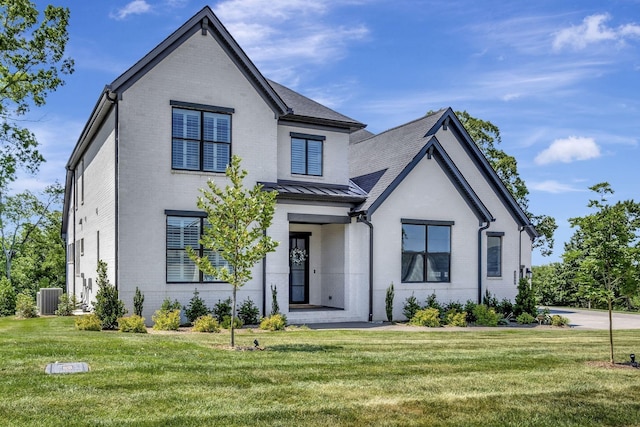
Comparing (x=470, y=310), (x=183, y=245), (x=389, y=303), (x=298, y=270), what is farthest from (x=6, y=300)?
(x=470, y=310)

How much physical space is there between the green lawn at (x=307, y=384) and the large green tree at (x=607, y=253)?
1624mm

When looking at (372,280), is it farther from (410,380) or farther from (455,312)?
(410,380)

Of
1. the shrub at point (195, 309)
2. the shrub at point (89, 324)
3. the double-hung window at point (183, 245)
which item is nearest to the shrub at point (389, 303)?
the double-hung window at point (183, 245)

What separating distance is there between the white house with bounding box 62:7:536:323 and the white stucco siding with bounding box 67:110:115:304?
104 millimetres

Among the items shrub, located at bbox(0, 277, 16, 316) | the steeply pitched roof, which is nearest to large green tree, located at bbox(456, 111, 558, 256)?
the steeply pitched roof

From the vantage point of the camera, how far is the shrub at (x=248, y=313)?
18.7 metres

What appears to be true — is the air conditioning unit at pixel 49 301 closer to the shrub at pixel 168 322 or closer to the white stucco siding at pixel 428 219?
the shrub at pixel 168 322

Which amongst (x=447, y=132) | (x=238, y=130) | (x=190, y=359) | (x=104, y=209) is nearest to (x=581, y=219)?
(x=190, y=359)

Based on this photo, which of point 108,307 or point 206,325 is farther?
point 108,307

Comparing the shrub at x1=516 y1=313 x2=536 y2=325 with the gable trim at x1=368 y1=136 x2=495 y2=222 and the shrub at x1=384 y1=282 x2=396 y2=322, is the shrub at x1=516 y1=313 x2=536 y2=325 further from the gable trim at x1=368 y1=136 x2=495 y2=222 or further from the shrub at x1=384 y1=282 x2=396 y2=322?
the shrub at x1=384 y1=282 x2=396 y2=322

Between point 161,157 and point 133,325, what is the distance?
553 cm

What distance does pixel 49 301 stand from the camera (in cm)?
2356

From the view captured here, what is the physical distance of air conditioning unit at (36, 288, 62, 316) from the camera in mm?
23516

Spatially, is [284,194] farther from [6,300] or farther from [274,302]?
[6,300]
